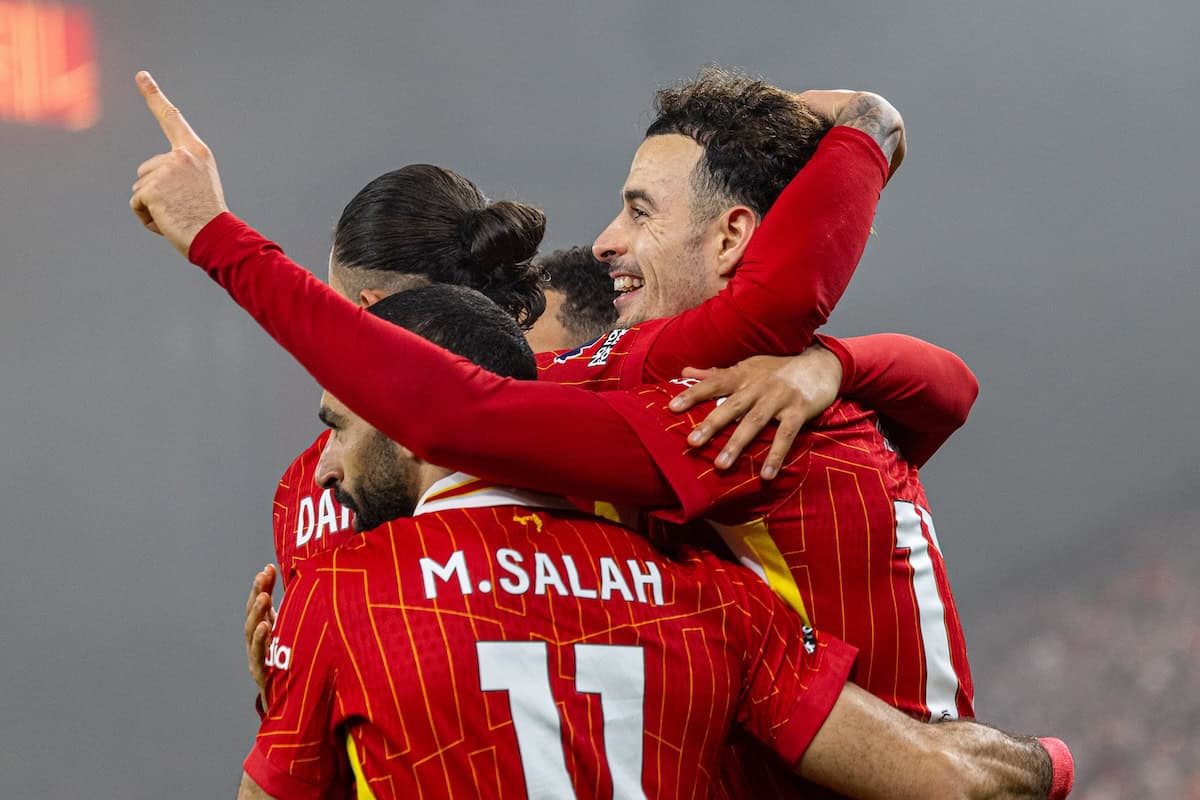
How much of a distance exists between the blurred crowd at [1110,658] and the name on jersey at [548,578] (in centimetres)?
315

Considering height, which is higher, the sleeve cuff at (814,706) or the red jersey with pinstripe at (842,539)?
the red jersey with pinstripe at (842,539)

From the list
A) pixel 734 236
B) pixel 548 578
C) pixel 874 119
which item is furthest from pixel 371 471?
pixel 874 119

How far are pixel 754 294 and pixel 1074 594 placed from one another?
3.11 meters

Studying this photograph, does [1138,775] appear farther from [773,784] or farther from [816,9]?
[773,784]

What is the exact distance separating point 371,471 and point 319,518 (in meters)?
0.48

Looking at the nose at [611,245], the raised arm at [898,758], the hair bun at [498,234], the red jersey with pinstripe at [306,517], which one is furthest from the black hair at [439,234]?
the raised arm at [898,758]

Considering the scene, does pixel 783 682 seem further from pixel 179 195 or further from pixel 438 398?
pixel 179 195

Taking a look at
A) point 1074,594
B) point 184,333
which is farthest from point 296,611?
point 1074,594

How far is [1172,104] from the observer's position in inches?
172

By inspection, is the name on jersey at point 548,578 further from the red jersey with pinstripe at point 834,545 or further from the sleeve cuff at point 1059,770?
the sleeve cuff at point 1059,770

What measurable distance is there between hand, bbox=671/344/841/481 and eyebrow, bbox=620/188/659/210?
38 centimetres

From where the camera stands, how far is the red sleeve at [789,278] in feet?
4.87

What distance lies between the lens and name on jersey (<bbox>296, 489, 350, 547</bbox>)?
1801 millimetres

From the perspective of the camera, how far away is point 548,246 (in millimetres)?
3689
